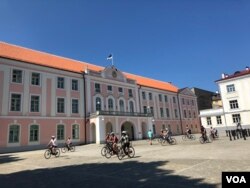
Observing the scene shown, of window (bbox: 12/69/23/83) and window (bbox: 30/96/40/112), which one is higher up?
window (bbox: 12/69/23/83)

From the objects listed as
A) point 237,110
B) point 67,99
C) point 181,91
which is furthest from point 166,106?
point 67,99

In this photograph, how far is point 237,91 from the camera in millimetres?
43125

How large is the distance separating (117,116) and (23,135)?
47.5 feet

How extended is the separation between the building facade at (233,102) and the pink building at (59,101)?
1470 centimetres

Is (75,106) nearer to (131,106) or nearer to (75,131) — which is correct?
(75,131)

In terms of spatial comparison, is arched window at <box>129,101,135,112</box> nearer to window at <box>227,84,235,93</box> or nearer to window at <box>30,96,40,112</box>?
window at <box>30,96,40,112</box>

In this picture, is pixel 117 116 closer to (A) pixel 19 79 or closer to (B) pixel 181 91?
(A) pixel 19 79

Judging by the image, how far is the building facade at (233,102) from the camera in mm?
42000

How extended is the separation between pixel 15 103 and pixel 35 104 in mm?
2507

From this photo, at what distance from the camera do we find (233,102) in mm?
43719

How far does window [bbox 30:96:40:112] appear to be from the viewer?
28578 mm

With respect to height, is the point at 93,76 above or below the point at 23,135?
above

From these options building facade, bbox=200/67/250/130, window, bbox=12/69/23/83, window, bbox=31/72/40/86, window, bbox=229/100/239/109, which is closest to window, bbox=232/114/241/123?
building facade, bbox=200/67/250/130

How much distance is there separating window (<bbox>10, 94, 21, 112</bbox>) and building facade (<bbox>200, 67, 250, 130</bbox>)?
36.6 meters
